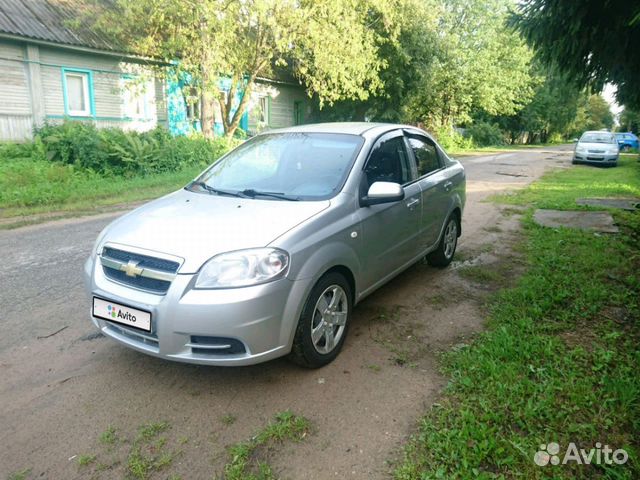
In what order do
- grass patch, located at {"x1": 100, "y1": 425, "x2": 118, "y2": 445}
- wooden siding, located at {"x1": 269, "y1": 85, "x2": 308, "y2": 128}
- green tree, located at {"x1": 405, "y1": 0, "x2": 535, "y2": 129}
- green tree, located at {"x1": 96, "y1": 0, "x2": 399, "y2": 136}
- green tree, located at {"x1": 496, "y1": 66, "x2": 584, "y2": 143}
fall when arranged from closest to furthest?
grass patch, located at {"x1": 100, "y1": 425, "x2": 118, "y2": 445} → green tree, located at {"x1": 96, "y1": 0, "x2": 399, "y2": 136} → wooden siding, located at {"x1": 269, "y1": 85, "x2": 308, "y2": 128} → green tree, located at {"x1": 405, "y1": 0, "x2": 535, "y2": 129} → green tree, located at {"x1": 496, "y1": 66, "x2": 584, "y2": 143}

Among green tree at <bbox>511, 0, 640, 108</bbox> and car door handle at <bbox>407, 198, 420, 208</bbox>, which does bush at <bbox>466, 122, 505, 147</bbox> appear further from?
car door handle at <bbox>407, 198, 420, 208</bbox>

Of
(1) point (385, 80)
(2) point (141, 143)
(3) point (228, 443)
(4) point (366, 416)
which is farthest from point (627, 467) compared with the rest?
(1) point (385, 80)

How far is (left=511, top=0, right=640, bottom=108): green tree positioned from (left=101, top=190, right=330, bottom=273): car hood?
4.14 m

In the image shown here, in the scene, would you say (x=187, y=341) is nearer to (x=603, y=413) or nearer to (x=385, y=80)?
(x=603, y=413)

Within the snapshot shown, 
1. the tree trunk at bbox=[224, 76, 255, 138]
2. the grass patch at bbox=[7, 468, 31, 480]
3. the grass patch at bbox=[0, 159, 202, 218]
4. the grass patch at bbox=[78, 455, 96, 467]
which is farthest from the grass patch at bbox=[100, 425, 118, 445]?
the tree trunk at bbox=[224, 76, 255, 138]

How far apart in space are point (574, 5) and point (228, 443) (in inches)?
222

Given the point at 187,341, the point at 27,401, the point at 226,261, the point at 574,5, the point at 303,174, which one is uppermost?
the point at 574,5

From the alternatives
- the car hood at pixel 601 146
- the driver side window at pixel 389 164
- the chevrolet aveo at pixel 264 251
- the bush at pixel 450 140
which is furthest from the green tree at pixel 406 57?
the chevrolet aveo at pixel 264 251

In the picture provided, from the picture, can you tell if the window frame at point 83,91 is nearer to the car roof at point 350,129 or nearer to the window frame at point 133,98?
the window frame at point 133,98

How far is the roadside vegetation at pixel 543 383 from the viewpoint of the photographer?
248cm

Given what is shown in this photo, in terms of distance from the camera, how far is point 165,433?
275 cm

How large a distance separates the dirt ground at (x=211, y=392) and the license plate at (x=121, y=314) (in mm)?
498

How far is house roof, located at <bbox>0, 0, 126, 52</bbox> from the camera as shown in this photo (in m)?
14.5

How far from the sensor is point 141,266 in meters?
3.01
